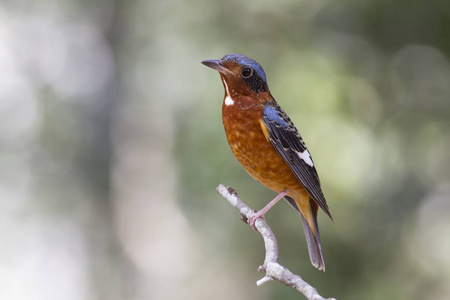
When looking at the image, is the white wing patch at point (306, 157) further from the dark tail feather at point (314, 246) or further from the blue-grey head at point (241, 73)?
the blue-grey head at point (241, 73)

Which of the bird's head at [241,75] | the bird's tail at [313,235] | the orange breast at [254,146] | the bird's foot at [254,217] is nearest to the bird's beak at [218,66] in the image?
the bird's head at [241,75]

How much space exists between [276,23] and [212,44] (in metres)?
1.71

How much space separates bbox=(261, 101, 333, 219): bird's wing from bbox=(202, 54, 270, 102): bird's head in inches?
7.3

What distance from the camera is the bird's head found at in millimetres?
2898

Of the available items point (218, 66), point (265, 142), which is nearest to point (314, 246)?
point (265, 142)

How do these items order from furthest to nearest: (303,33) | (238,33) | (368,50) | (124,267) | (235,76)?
(124,267), (238,33), (303,33), (368,50), (235,76)

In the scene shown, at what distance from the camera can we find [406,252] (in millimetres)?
9609

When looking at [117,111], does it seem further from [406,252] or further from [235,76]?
[235,76]

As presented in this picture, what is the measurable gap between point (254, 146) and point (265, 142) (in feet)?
0.33

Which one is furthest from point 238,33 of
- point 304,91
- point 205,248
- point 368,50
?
point 205,248

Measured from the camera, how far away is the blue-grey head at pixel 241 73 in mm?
2894

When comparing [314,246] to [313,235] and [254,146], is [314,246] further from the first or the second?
[254,146]

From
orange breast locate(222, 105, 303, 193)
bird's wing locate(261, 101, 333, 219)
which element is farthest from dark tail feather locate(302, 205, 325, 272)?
orange breast locate(222, 105, 303, 193)

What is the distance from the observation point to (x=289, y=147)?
3.43 metres
